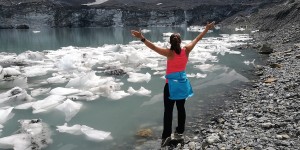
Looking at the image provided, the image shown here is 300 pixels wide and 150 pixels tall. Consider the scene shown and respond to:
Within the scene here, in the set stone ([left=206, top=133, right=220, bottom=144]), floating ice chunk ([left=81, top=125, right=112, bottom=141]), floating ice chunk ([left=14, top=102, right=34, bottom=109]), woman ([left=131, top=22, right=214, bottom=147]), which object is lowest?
floating ice chunk ([left=81, top=125, right=112, bottom=141])

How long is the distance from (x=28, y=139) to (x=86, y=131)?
1.08m

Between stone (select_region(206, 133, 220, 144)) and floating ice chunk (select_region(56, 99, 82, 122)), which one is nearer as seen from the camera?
stone (select_region(206, 133, 220, 144))

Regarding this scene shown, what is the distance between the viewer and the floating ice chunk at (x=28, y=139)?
5637 mm

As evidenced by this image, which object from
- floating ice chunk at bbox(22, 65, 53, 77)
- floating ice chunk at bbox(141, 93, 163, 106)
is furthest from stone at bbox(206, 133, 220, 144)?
floating ice chunk at bbox(22, 65, 53, 77)

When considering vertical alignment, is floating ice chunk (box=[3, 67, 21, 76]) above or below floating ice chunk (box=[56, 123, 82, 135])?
above

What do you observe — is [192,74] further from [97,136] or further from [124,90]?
[97,136]

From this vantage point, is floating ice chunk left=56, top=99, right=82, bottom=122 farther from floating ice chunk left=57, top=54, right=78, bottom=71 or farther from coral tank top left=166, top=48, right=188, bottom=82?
floating ice chunk left=57, top=54, right=78, bottom=71

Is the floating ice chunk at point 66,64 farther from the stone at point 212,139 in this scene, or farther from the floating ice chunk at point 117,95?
the stone at point 212,139

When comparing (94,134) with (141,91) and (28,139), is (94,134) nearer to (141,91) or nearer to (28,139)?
(28,139)

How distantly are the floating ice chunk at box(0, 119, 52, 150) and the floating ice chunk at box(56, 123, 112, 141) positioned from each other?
0.33 meters

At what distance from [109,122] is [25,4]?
73355mm

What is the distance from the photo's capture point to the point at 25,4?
2876 inches

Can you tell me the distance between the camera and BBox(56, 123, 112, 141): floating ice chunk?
6109 mm

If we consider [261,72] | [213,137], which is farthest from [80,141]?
[261,72]
